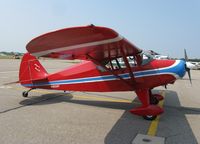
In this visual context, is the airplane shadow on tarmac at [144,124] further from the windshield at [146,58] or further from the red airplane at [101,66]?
the windshield at [146,58]

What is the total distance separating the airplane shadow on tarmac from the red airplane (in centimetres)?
39

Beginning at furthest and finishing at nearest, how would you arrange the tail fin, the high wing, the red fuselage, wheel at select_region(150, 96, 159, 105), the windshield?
the tail fin
wheel at select_region(150, 96, 159, 105)
the windshield
the red fuselage
the high wing

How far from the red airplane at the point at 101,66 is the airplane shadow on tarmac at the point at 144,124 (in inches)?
15.5

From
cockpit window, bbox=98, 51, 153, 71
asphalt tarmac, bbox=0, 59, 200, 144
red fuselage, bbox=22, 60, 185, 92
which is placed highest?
cockpit window, bbox=98, 51, 153, 71

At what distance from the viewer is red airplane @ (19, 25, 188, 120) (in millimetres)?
4504

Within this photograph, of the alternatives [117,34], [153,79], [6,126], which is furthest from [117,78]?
[6,126]

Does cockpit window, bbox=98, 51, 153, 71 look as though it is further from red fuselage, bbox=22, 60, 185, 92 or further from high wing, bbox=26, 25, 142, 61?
high wing, bbox=26, 25, 142, 61

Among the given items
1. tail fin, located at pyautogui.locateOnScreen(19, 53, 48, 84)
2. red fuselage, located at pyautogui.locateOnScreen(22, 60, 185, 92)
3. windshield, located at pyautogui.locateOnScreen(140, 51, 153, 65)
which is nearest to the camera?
red fuselage, located at pyautogui.locateOnScreen(22, 60, 185, 92)

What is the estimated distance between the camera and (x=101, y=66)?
712cm

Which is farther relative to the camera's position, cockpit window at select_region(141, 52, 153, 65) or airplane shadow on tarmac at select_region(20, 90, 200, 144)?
cockpit window at select_region(141, 52, 153, 65)

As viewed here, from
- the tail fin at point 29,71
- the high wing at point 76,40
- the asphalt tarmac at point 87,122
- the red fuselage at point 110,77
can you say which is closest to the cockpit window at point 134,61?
the red fuselage at point 110,77

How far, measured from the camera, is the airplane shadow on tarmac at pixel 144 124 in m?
4.45

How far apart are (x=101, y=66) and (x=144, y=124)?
8.18ft

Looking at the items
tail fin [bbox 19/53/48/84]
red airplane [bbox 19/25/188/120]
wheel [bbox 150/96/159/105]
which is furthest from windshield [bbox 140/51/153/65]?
tail fin [bbox 19/53/48/84]
